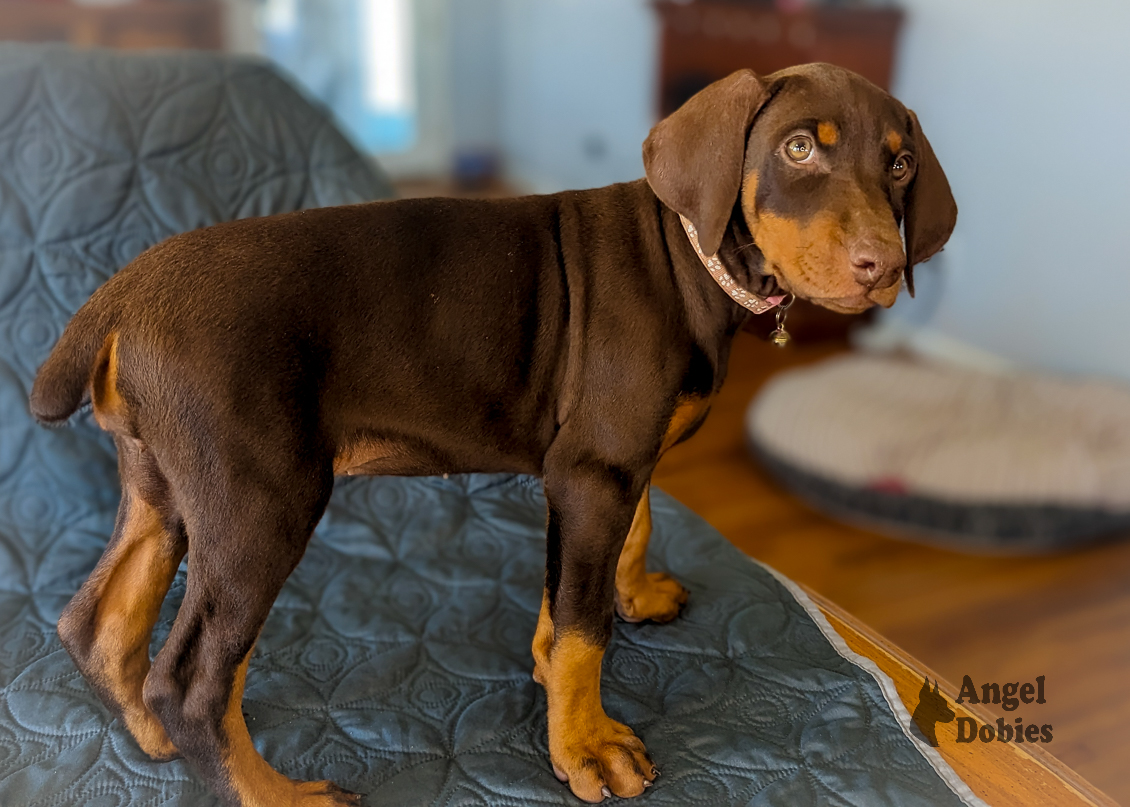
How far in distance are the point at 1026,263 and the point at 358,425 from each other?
241cm

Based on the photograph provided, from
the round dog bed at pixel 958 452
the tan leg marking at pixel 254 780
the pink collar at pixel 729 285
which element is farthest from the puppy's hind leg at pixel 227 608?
the round dog bed at pixel 958 452

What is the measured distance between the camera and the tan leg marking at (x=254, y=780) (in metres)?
0.94

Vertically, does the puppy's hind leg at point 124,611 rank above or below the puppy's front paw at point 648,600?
above

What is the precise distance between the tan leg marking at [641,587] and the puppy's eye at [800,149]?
0.52 m

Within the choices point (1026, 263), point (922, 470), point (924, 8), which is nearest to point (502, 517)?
point (922, 470)

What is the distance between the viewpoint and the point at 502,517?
156cm

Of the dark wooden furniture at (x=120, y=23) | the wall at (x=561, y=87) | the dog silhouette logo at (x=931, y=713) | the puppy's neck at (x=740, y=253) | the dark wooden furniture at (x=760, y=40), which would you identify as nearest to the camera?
Answer: the puppy's neck at (x=740, y=253)

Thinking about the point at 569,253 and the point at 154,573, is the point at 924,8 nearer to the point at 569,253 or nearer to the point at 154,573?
the point at 569,253

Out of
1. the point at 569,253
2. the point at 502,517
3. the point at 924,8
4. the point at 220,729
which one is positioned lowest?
the point at 502,517

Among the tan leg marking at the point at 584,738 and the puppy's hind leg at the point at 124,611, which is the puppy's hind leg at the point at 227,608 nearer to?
the puppy's hind leg at the point at 124,611

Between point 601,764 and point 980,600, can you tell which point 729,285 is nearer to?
point 601,764

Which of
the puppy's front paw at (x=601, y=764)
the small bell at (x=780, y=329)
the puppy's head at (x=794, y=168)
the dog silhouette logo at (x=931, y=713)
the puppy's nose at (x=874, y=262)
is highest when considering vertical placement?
the puppy's head at (x=794, y=168)

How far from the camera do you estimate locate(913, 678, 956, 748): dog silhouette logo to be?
3.58ft

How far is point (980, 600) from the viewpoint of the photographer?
202 cm
